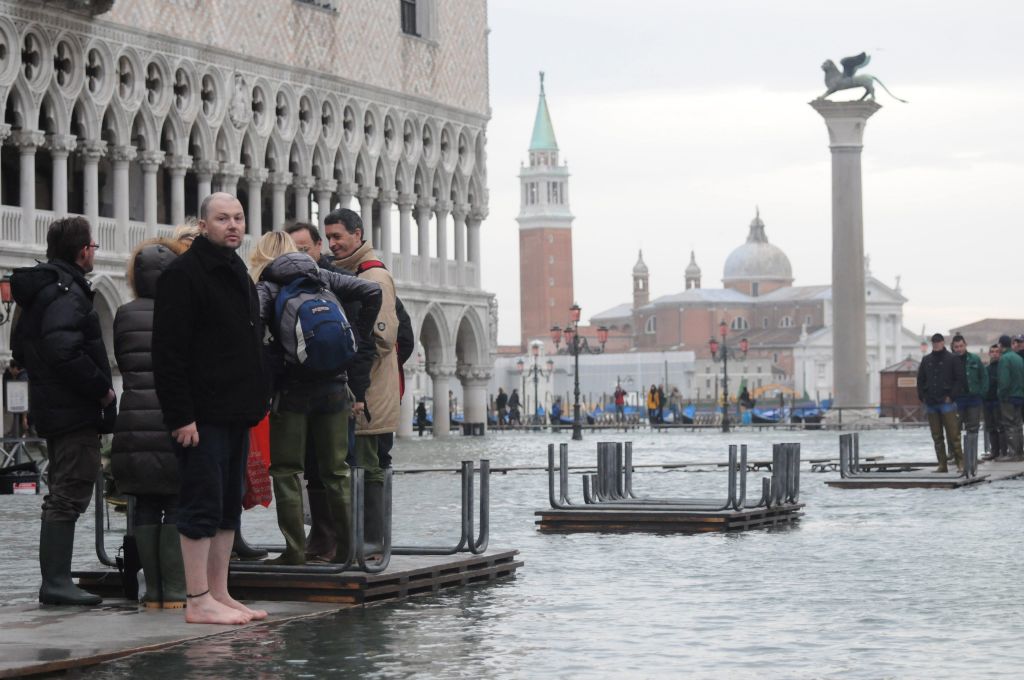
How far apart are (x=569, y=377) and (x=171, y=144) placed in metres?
103

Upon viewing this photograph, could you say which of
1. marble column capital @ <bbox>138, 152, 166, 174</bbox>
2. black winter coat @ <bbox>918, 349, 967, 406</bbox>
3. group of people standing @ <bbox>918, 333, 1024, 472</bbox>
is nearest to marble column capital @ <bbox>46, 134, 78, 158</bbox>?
marble column capital @ <bbox>138, 152, 166, 174</bbox>

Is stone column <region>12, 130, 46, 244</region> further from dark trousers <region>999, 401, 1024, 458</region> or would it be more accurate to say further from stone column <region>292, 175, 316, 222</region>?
dark trousers <region>999, 401, 1024, 458</region>

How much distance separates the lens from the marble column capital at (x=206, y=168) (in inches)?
1620

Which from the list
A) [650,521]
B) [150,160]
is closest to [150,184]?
[150,160]

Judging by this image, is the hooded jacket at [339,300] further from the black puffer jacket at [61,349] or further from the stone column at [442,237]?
the stone column at [442,237]

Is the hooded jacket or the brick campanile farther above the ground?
the brick campanile

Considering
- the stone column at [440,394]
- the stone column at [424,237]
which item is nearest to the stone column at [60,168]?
the stone column at [424,237]

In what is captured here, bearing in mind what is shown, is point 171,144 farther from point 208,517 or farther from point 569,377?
point 569,377

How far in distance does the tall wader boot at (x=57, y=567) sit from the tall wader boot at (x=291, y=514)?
0.95 metres

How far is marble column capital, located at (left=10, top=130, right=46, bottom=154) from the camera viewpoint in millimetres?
35969

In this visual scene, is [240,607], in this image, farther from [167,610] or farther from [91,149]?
[91,149]

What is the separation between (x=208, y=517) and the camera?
8.99 meters

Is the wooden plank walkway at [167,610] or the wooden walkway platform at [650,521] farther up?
the wooden walkway platform at [650,521]

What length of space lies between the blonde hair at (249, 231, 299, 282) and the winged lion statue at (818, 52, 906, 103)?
49.6 m
